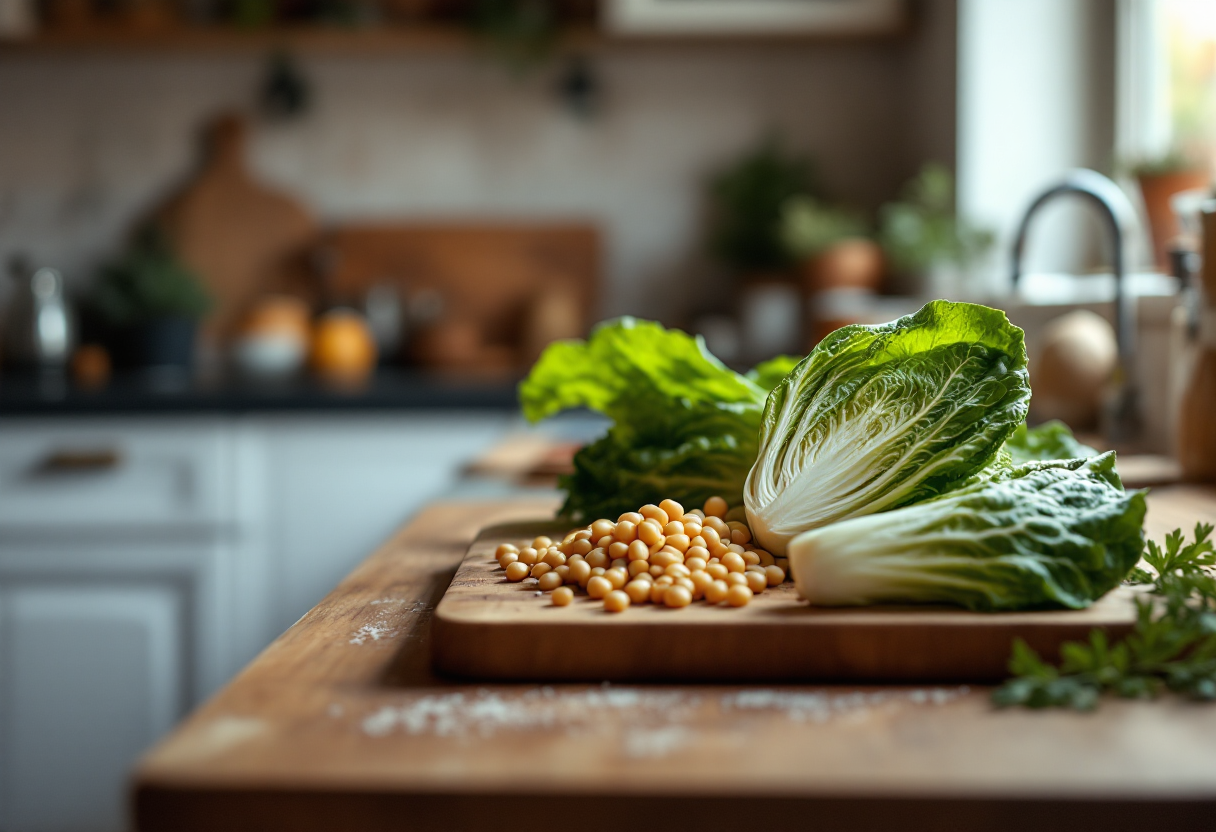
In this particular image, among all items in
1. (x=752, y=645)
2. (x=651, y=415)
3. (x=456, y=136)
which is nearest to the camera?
(x=752, y=645)

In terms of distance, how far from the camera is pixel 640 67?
313 cm

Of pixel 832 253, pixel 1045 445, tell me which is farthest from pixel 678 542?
pixel 832 253

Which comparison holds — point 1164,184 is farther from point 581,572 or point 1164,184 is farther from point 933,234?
point 581,572

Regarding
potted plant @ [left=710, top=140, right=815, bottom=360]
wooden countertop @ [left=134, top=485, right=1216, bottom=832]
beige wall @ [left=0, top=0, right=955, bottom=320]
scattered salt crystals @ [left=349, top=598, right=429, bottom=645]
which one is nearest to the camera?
wooden countertop @ [left=134, top=485, right=1216, bottom=832]

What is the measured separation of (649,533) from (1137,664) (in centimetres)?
30

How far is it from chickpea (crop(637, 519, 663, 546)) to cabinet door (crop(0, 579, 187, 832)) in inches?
70.8

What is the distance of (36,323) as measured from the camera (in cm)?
282

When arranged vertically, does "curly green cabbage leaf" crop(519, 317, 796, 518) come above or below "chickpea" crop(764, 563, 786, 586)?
above

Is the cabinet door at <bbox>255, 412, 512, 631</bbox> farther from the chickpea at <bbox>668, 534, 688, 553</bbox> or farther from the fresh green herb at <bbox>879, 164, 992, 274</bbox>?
the chickpea at <bbox>668, 534, 688, 553</bbox>

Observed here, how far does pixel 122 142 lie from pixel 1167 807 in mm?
3249

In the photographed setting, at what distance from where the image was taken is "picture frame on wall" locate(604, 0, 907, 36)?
2773mm

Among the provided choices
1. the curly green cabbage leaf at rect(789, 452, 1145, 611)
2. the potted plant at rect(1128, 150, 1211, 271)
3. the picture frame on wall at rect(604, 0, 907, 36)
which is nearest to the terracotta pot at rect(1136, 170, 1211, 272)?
the potted plant at rect(1128, 150, 1211, 271)

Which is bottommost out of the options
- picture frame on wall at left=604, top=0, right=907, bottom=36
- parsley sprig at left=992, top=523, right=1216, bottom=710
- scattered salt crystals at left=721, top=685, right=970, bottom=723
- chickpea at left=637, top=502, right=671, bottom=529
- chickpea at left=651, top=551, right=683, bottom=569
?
scattered salt crystals at left=721, top=685, right=970, bottom=723

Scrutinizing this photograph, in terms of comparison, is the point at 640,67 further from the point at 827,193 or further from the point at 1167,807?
the point at 1167,807
